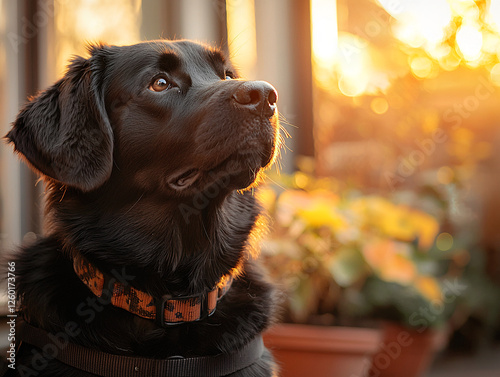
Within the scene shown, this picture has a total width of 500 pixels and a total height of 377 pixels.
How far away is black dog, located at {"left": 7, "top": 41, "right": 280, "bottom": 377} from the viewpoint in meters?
1.54

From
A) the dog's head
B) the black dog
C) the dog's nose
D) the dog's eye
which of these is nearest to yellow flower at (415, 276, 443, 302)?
the black dog

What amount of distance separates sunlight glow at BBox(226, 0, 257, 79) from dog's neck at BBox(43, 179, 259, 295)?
2489mm

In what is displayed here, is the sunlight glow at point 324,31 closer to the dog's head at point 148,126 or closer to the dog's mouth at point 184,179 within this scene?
the dog's head at point 148,126

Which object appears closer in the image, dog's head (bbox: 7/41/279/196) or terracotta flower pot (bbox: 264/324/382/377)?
dog's head (bbox: 7/41/279/196)

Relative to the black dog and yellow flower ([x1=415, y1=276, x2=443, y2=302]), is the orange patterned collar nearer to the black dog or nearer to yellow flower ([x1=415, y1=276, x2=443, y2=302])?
the black dog

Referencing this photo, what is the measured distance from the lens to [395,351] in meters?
3.01

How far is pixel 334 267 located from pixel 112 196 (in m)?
1.40

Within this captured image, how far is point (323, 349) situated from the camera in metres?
2.51

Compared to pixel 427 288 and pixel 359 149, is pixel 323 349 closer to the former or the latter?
pixel 427 288

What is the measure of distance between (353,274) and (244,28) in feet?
7.73

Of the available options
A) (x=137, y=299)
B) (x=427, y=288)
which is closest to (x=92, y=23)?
(x=137, y=299)

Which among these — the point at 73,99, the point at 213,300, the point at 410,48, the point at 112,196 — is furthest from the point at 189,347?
the point at 410,48

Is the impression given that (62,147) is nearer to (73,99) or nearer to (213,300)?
(73,99)

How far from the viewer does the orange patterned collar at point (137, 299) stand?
1.56 metres
